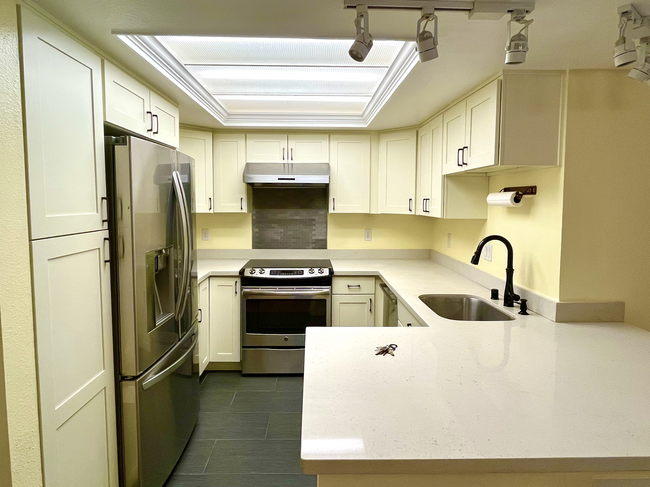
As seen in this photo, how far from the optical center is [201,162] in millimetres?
3621

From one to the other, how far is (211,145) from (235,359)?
6.29 feet

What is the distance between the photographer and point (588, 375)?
1370mm

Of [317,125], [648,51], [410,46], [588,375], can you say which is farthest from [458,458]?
[317,125]

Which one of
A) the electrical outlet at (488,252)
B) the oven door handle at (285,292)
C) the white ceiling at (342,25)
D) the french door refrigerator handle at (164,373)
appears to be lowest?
the french door refrigerator handle at (164,373)

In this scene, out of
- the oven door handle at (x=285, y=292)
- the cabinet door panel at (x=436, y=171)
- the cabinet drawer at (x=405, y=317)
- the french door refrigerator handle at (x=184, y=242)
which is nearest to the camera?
the french door refrigerator handle at (x=184, y=242)

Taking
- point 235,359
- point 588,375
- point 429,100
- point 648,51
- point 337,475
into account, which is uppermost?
point 429,100

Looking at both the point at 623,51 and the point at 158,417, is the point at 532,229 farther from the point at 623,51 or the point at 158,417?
the point at 158,417

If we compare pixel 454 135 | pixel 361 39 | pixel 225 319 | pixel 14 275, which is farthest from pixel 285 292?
pixel 361 39

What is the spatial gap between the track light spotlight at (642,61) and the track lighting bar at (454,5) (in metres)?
0.40

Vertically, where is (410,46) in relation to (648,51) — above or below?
above

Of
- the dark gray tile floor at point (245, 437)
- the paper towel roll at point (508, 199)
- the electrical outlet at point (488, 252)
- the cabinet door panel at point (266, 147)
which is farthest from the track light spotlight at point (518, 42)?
the cabinet door panel at point (266, 147)

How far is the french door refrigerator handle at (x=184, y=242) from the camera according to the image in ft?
7.15

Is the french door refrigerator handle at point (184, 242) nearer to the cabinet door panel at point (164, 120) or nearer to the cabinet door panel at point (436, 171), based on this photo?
the cabinet door panel at point (164, 120)

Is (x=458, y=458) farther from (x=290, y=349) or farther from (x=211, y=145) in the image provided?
(x=211, y=145)
